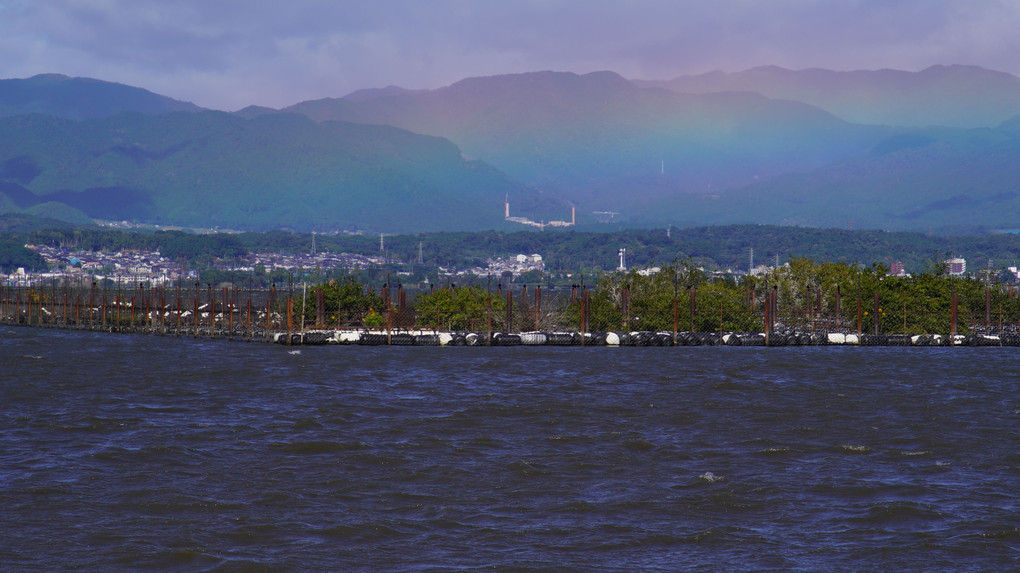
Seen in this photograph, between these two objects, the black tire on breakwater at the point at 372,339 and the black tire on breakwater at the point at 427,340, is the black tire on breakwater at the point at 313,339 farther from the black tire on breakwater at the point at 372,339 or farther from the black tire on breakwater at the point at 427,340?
the black tire on breakwater at the point at 427,340

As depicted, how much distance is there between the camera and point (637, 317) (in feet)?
189

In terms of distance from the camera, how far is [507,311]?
5472cm

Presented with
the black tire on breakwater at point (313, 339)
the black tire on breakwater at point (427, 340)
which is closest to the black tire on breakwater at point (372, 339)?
the black tire on breakwater at point (427, 340)

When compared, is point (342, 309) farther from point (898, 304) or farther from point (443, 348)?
point (898, 304)

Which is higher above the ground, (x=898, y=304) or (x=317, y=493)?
(x=898, y=304)

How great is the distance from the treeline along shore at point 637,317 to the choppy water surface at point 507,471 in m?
13.1

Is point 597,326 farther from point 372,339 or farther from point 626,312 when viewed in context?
point 372,339

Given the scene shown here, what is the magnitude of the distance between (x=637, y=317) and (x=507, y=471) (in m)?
37.3

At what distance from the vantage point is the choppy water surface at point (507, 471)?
611 inches

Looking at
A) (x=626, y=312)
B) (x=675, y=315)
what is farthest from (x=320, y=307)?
(x=675, y=315)

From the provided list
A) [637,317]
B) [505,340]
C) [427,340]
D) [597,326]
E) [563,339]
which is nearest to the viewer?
[427,340]

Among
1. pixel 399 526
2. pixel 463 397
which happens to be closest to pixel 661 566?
pixel 399 526

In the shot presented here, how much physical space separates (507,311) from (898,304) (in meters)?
23.3

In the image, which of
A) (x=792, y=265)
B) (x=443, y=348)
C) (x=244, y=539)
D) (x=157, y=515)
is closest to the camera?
(x=244, y=539)
